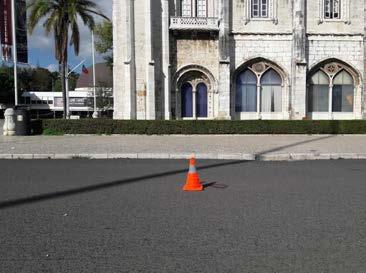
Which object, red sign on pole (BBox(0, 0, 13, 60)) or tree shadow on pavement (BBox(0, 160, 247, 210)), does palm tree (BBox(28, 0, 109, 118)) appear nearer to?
red sign on pole (BBox(0, 0, 13, 60))

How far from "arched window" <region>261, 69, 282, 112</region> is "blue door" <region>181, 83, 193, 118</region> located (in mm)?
5231

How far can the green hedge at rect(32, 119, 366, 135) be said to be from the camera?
68.2ft

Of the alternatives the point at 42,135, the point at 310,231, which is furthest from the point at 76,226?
the point at 42,135

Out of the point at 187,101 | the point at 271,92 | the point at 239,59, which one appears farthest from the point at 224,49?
the point at 271,92

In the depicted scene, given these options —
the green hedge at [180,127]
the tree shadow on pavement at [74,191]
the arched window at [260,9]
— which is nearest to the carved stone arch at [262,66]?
the arched window at [260,9]

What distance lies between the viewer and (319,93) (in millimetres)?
29250

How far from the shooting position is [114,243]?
4.59 metres

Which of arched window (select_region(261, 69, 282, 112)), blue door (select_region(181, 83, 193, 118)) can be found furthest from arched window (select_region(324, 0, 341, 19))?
blue door (select_region(181, 83, 193, 118))

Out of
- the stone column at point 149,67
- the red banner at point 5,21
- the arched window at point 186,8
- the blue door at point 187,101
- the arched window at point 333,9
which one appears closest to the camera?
the red banner at point 5,21

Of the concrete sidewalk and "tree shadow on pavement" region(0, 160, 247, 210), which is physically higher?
the concrete sidewalk

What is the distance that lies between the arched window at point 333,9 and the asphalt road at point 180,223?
2214cm

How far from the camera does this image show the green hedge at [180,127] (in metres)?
20.8

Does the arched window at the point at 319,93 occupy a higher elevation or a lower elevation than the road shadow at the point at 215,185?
higher

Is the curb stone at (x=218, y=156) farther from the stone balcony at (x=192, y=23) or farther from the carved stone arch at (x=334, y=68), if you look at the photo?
the carved stone arch at (x=334, y=68)
